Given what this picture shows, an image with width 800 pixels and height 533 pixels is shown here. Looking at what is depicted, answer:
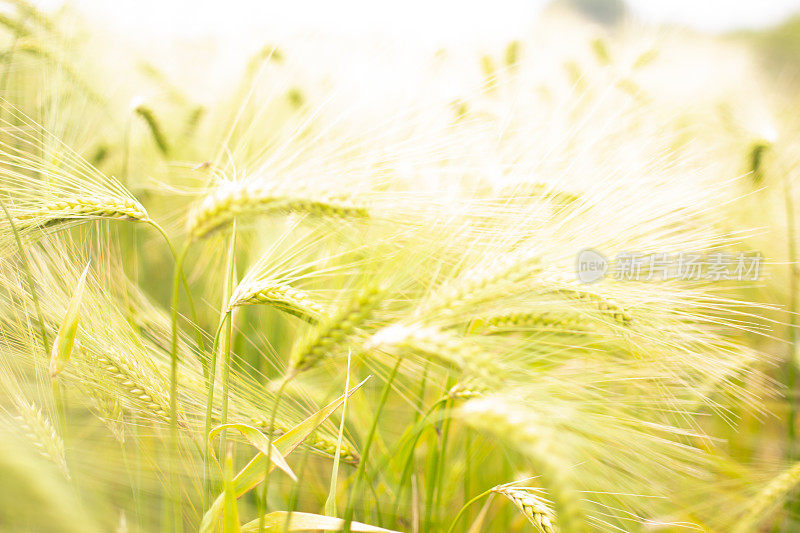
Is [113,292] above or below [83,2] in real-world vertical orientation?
below

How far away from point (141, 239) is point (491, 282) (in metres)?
1.52

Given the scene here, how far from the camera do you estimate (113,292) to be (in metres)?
1.13

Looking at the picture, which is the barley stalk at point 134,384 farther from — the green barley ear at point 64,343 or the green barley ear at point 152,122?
the green barley ear at point 152,122

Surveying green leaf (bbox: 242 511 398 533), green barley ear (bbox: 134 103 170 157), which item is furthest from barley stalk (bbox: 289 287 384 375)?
green barley ear (bbox: 134 103 170 157)

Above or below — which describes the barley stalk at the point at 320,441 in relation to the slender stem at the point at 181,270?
below

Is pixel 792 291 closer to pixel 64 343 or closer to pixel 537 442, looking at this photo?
pixel 537 442

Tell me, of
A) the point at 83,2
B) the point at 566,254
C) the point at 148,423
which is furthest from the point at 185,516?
the point at 83,2

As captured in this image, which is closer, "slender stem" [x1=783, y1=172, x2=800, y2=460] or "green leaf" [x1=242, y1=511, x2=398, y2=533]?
"green leaf" [x1=242, y1=511, x2=398, y2=533]

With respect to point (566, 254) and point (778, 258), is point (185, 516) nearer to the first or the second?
point (566, 254)

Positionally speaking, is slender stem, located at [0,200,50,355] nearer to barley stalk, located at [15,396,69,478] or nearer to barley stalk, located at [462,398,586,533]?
barley stalk, located at [15,396,69,478]

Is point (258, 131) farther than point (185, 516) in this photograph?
Yes

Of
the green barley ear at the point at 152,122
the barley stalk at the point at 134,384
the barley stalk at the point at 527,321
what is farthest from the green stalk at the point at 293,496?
the green barley ear at the point at 152,122

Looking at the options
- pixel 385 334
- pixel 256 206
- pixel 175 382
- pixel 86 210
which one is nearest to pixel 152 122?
pixel 86 210

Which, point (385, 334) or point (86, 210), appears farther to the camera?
point (86, 210)
